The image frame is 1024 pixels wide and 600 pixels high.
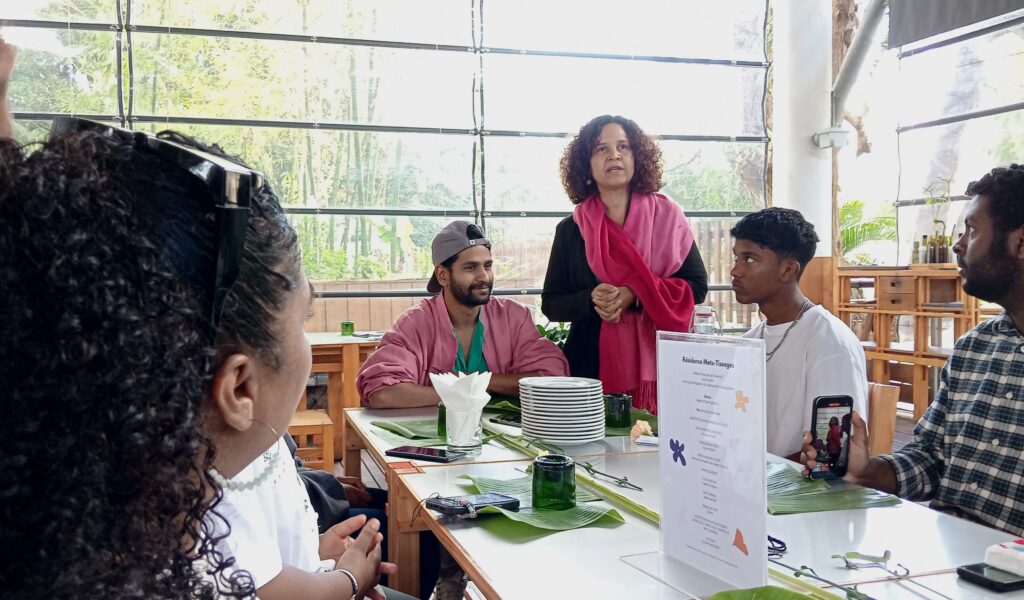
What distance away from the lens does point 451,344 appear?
2889 millimetres

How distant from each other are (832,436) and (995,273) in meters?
0.60

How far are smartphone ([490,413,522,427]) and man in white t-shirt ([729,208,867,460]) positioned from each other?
69 centimetres

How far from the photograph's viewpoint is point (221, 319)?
667 mm

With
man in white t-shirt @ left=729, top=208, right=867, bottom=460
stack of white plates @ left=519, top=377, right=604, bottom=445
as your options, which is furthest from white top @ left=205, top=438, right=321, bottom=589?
man in white t-shirt @ left=729, top=208, right=867, bottom=460

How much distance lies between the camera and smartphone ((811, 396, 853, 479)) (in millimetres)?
1607

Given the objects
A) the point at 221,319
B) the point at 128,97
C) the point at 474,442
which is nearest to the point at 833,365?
the point at 474,442

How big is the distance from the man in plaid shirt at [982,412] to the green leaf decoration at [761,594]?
0.69 meters

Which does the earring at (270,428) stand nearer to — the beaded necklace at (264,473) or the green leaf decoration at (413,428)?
the beaded necklace at (264,473)

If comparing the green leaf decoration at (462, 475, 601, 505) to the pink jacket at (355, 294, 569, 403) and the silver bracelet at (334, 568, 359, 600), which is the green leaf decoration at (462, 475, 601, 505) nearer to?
the silver bracelet at (334, 568, 359, 600)

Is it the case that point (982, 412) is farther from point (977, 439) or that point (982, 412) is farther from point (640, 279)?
point (640, 279)

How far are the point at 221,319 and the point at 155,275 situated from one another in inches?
3.6

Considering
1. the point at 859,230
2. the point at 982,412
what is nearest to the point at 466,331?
the point at 982,412

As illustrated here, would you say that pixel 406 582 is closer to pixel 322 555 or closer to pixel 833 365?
pixel 322 555

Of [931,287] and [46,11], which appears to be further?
[931,287]
